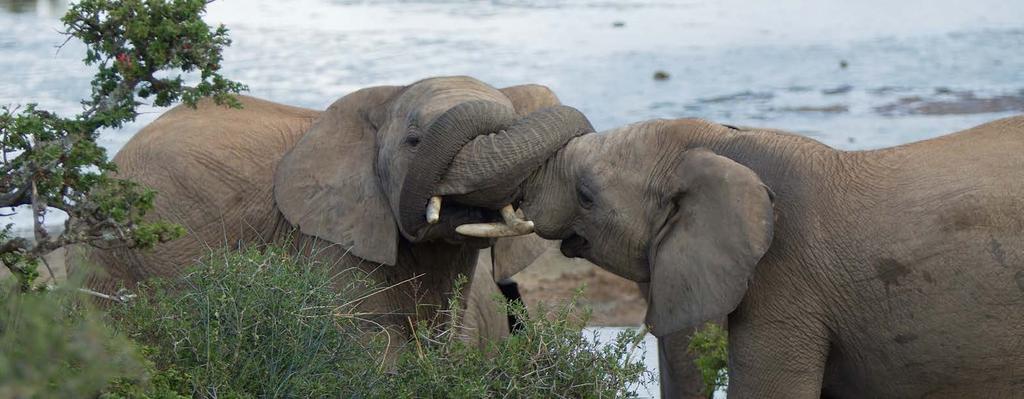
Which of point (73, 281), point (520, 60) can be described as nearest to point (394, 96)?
point (73, 281)

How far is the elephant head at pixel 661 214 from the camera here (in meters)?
4.79

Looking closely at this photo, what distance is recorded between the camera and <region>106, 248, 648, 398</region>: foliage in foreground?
16.1 ft

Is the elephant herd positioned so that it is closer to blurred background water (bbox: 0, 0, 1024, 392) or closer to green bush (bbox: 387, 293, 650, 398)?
green bush (bbox: 387, 293, 650, 398)

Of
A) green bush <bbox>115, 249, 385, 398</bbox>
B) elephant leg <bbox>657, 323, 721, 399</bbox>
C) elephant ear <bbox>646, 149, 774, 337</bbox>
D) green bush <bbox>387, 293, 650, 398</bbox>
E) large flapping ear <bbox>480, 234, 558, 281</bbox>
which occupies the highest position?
elephant ear <bbox>646, 149, 774, 337</bbox>

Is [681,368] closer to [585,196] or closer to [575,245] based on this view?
[575,245]

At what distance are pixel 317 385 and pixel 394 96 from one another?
5.27 ft

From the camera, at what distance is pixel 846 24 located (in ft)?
66.5

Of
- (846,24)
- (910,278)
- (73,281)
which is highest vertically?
(73,281)

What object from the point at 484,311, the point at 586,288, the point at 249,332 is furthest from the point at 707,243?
the point at 586,288

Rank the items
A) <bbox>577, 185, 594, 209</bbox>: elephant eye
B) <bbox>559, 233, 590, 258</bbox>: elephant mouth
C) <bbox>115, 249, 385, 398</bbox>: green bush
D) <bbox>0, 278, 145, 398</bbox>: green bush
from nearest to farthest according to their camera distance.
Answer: <bbox>0, 278, 145, 398</bbox>: green bush, <bbox>115, 249, 385, 398</bbox>: green bush, <bbox>577, 185, 594, 209</bbox>: elephant eye, <bbox>559, 233, 590, 258</bbox>: elephant mouth

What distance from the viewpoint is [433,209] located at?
560 cm

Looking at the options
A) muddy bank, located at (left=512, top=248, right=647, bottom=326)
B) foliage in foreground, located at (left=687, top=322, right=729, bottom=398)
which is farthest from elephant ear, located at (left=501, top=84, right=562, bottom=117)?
muddy bank, located at (left=512, top=248, right=647, bottom=326)

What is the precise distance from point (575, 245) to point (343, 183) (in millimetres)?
1163

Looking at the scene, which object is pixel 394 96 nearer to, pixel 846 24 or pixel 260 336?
pixel 260 336
